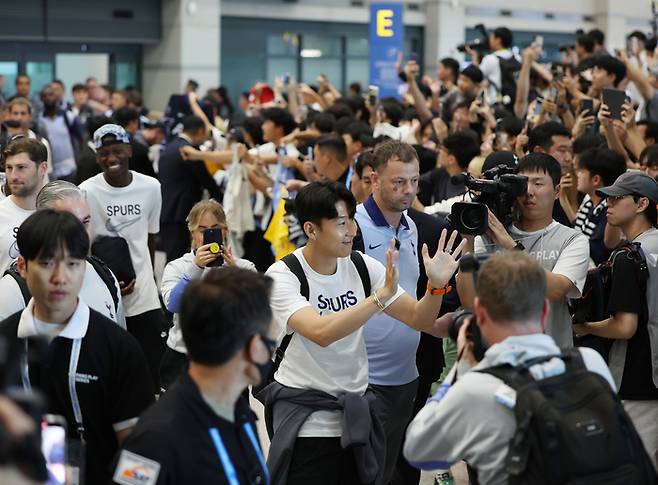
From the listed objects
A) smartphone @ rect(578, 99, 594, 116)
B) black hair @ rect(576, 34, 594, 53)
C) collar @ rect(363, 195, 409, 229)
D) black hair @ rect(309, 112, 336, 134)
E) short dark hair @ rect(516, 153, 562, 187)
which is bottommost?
collar @ rect(363, 195, 409, 229)

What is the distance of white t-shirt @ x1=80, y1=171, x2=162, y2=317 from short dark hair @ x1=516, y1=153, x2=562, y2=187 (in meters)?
2.56

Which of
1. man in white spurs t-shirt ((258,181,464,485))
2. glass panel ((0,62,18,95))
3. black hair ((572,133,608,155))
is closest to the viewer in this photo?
man in white spurs t-shirt ((258,181,464,485))

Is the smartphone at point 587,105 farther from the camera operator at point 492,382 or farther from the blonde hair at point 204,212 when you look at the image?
the camera operator at point 492,382

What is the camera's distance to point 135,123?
425 inches

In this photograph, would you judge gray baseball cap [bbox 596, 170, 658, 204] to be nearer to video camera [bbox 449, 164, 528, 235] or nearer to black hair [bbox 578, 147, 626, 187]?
video camera [bbox 449, 164, 528, 235]

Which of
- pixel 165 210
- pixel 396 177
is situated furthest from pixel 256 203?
pixel 396 177

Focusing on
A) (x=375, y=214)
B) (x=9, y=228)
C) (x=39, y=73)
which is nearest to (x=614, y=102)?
(x=375, y=214)

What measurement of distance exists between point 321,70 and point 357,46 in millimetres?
1262

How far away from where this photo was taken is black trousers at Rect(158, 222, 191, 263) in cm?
960

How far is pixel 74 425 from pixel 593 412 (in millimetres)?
1573

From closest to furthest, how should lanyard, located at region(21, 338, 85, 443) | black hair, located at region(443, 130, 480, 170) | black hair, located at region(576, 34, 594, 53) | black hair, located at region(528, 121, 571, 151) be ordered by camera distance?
lanyard, located at region(21, 338, 85, 443) → black hair, located at region(528, 121, 571, 151) → black hair, located at region(443, 130, 480, 170) → black hair, located at region(576, 34, 594, 53)

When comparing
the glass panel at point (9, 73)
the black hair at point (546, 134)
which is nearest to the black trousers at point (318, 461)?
the black hair at point (546, 134)

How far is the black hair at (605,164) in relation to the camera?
645 centimetres

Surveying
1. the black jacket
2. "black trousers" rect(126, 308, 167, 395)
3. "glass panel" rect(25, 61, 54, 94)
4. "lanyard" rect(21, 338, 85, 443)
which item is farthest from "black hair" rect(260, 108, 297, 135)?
"glass panel" rect(25, 61, 54, 94)
